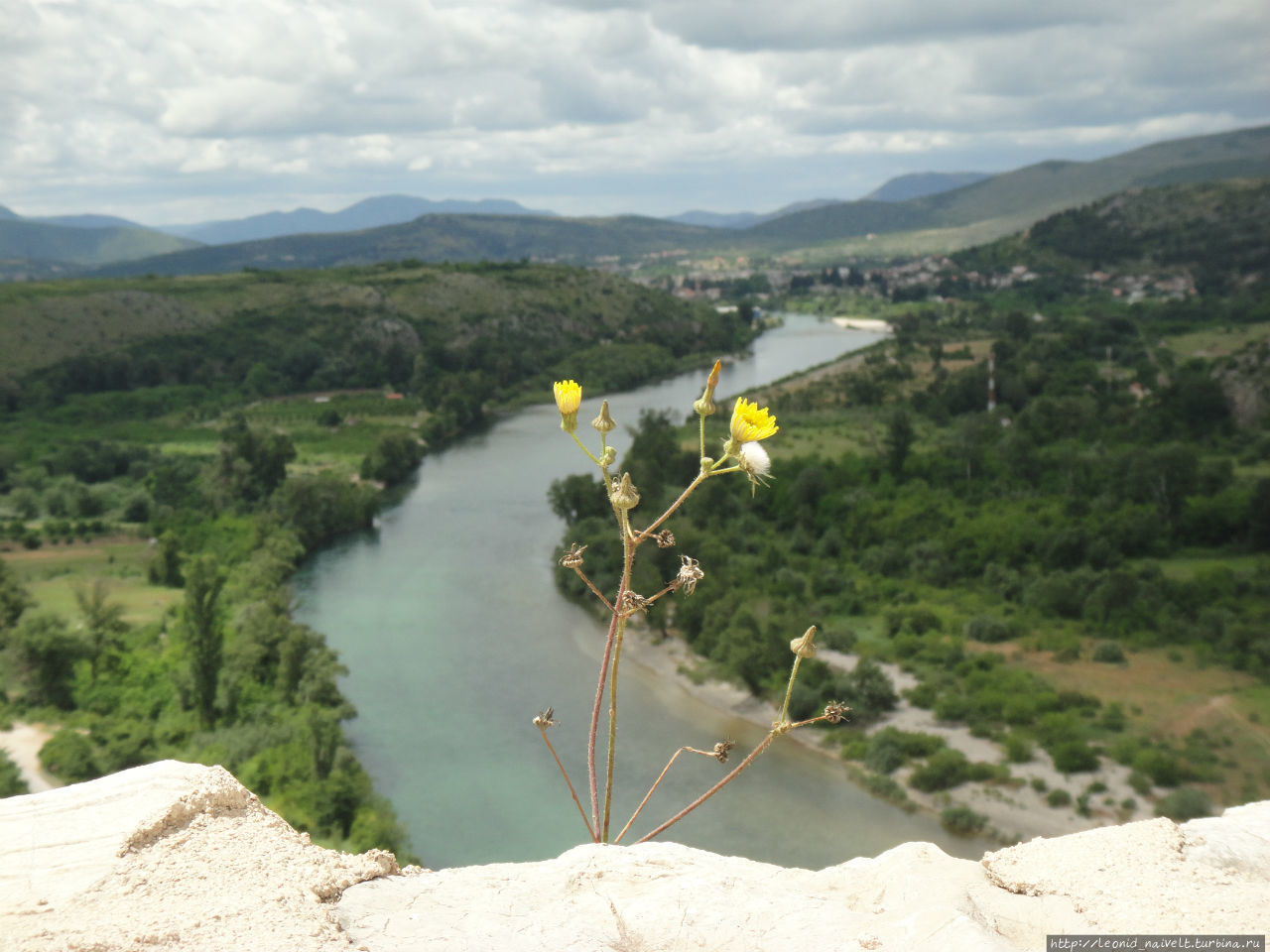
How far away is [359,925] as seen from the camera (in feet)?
6.79

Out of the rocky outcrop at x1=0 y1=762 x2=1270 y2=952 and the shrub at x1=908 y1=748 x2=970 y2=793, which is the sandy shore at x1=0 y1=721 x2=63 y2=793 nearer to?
the shrub at x1=908 y1=748 x2=970 y2=793

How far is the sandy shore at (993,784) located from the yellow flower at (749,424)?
45.7 ft

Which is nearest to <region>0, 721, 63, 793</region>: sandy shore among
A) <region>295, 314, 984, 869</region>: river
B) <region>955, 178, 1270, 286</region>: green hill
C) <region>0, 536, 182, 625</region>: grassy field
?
<region>0, 536, 182, 625</region>: grassy field

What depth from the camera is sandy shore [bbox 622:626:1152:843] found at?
16.1 m

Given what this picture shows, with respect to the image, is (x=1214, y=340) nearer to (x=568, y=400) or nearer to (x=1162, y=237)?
(x=1162, y=237)

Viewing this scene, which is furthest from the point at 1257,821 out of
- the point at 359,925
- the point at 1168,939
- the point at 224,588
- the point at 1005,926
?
the point at 224,588

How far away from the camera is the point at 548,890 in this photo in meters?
2.28

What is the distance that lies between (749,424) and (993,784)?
691 inches

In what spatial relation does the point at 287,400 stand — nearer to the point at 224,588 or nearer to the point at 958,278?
the point at 224,588

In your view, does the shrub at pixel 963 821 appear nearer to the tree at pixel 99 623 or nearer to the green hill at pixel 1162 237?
the tree at pixel 99 623

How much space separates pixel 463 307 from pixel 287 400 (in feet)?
72.7

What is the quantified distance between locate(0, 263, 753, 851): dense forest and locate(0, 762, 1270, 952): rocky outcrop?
40.9ft

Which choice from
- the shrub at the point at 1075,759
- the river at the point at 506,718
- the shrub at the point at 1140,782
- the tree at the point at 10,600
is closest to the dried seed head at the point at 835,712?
the river at the point at 506,718

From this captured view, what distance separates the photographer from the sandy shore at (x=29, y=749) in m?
15.6
